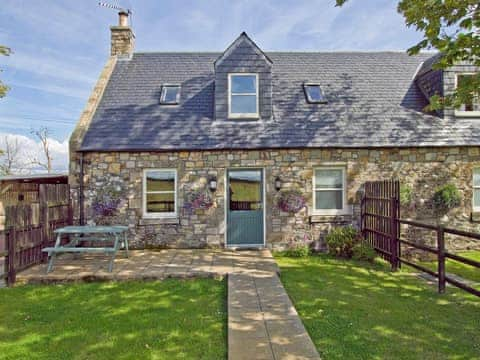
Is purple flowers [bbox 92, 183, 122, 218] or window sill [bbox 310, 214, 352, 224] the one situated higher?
purple flowers [bbox 92, 183, 122, 218]

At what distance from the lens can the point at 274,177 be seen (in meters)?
9.12

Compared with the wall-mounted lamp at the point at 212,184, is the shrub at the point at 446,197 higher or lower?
lower

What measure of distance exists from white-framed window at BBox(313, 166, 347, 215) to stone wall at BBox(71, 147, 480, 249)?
9.6 inches

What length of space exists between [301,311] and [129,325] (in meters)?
2.54

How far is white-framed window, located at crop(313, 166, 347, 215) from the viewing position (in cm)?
935

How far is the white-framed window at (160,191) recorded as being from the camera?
925 centimetres

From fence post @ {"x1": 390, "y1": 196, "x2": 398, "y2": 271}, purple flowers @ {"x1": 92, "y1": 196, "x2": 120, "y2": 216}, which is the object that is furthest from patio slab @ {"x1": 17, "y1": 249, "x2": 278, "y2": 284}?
fence post @ {"x1": 390, "y1": 196, "x2": 398, "y2": 271}

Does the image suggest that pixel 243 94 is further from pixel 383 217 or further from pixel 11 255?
pixel 11 255

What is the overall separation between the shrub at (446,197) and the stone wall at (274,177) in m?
0.19

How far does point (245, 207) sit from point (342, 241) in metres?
2.93

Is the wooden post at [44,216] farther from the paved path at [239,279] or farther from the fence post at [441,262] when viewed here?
the fence post at [441,262]

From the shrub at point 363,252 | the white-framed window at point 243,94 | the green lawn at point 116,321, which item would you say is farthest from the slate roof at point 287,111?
the green lawn at point 116,321

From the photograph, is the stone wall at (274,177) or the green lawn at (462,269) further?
the stone wall at (274,177)

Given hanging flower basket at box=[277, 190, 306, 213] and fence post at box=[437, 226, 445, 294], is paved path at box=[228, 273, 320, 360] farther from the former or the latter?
hanging flower basket at box=[277, 190, 306, 213]
